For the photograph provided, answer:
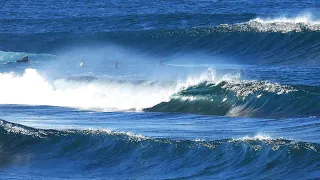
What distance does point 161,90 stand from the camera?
4309 cm

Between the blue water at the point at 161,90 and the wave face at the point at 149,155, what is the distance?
4 centimetres

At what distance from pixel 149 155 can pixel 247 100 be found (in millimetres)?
11410

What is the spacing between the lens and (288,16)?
71250 millimetres

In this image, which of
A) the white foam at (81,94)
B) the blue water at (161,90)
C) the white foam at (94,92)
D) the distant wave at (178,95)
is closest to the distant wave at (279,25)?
the blue water at (161,90)

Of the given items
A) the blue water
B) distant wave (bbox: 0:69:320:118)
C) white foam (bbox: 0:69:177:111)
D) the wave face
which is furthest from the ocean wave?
the wave face

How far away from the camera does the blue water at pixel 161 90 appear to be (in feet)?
87.5

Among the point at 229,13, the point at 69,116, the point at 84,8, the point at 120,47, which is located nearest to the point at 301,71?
the point at 69,116

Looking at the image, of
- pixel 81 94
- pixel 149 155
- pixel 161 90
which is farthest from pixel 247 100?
pixel 149 155

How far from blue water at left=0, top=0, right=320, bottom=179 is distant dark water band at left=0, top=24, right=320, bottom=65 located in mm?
116

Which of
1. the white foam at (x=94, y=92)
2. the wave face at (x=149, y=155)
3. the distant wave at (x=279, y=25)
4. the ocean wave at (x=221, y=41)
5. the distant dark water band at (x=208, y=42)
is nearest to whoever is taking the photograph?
the wave face at (x=149, y=155)

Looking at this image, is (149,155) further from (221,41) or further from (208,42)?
(208,42)

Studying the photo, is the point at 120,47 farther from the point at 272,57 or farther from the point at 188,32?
the point at 272,57

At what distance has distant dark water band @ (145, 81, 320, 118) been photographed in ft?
119

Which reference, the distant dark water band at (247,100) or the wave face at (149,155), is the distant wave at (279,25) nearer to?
the distant dark water band at (247,100)
